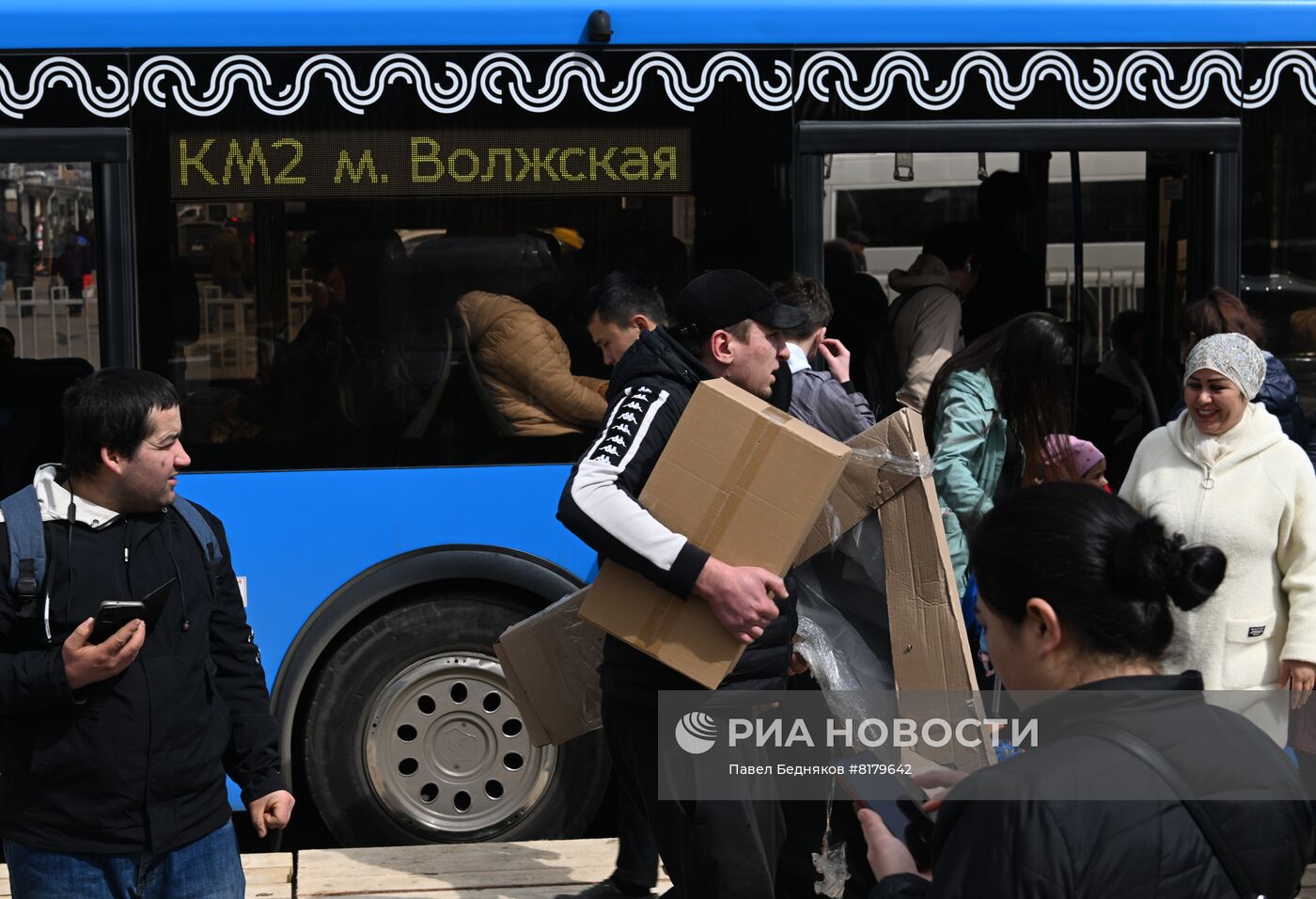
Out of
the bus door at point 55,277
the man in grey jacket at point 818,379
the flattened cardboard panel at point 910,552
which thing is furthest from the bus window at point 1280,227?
the bus door at point 55,277

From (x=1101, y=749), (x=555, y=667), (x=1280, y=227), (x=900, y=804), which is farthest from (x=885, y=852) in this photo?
(x=1280, y=227)

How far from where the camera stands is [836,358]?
211 inches

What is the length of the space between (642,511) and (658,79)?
8.14 ft

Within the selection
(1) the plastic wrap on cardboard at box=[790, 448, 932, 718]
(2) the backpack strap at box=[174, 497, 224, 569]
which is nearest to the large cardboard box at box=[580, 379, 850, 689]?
(1) the plastic wrap on cardboard at box=[790, 448, 932, 718]

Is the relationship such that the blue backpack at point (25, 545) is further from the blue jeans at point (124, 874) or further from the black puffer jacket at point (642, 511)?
the black puffer jacket at point (642, 511)

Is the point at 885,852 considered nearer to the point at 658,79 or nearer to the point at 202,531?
the point at 202,531

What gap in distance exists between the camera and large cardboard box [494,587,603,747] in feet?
14.5

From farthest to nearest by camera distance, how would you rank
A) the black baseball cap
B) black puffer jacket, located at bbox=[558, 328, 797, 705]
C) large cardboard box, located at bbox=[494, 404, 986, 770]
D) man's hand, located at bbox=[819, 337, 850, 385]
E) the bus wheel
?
the bus wheel
man's hand, located at bbox=[819, 337, 850, 385]
large cardboard box, located at bbox=[494, 404, 986, 770]
the black baseball cap
black puffer jacket, located at bbox=[558, 328, 797, 705]

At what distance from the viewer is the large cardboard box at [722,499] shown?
11.1 ft

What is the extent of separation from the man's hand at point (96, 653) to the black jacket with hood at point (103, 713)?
0.03 meters

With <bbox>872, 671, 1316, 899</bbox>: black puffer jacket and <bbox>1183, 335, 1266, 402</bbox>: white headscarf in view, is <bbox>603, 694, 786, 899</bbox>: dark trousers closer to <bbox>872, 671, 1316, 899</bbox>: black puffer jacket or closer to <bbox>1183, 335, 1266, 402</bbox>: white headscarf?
→ <bbox>872, 671, 1316, 899</bbox>: black puffer jacket

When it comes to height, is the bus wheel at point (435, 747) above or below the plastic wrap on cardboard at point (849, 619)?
below

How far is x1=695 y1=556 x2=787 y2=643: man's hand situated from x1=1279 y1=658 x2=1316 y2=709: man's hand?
1.73 m

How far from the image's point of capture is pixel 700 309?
3.60 m
